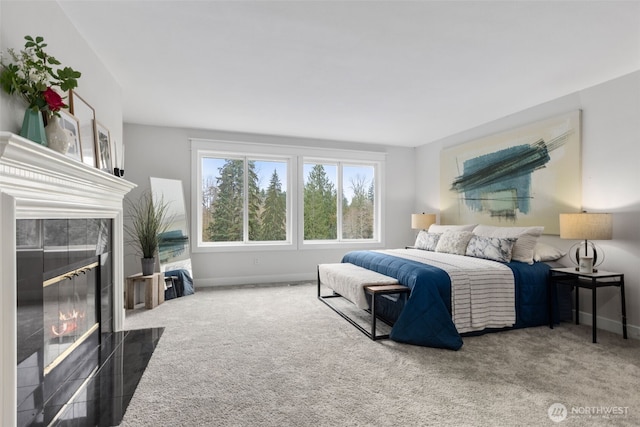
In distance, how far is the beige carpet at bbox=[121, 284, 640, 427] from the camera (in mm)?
1881

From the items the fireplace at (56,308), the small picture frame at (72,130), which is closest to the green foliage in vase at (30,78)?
the small picture frame at (72,130)

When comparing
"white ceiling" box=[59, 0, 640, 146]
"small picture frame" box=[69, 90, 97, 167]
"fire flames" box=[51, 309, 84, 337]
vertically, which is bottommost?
"fire flames" box=[51, 309, 84, 337]

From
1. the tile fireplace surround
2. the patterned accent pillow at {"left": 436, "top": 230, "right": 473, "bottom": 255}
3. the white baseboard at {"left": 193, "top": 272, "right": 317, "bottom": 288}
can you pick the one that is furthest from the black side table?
the tile fireplace surround

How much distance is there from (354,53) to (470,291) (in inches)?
92.5

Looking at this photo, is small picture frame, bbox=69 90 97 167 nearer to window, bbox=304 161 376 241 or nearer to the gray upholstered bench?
the gray upholstered bench

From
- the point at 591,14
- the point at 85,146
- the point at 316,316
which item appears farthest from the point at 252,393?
the point at 591,14

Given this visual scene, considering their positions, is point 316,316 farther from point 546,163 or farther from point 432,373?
point 546,163

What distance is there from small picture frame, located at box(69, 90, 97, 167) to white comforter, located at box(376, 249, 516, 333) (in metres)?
3.13

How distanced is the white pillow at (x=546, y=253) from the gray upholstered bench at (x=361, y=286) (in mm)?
1632

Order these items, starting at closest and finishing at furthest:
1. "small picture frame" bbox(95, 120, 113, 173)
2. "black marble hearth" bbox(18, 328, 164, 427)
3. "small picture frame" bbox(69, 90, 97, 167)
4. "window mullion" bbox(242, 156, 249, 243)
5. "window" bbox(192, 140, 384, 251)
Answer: "black marble hearth" bbox(18, 328, 164, 427) → "small picture frame" bbox(69, 90, 97, 167) → "small picture frame" bbox(95, 120, 113, 173) → "window" bbox(192, 140, 384, 251) → "window mullion" bbox(242, 156, 249, 243)

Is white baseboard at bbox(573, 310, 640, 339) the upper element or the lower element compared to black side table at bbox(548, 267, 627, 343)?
lower

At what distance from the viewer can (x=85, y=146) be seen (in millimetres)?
2443

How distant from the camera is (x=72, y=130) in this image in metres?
2.18

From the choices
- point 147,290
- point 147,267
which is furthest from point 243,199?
point 147,290
